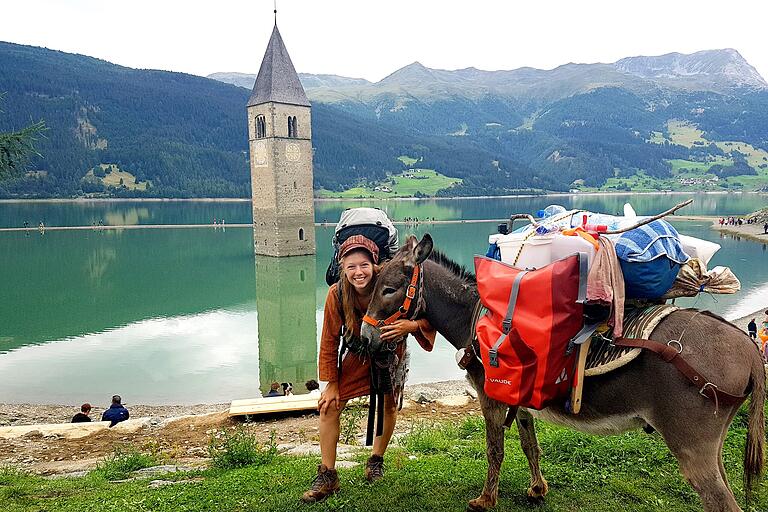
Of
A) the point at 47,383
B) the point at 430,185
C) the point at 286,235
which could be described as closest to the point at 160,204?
the point at 430,185

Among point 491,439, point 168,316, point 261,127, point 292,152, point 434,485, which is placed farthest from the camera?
point 261,127

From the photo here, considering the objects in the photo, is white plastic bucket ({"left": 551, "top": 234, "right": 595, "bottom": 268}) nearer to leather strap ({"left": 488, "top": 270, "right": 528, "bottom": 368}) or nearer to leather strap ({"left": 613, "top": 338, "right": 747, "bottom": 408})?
leather strap ({"left": 488, "top": 270, "right": 528, "bottom": 368})

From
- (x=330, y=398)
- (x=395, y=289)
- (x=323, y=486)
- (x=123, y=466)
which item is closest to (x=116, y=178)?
(x=123, y=466)

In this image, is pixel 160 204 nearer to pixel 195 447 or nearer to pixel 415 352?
pixel 415 352

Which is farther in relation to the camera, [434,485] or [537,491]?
[434,485]

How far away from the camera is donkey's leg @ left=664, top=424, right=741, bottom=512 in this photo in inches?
119

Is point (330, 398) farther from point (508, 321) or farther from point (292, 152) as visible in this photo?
point (292, 152)

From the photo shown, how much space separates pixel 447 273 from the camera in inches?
157

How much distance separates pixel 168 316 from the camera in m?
25.9

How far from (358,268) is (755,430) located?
261cm

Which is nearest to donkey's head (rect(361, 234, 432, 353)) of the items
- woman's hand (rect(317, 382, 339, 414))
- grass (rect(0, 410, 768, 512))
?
woman's hand (rect(317, 382, 339, 414))

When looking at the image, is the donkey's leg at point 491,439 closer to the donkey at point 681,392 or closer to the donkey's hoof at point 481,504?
the donkey's hoof at point 481,504

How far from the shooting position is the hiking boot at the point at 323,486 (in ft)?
13.2

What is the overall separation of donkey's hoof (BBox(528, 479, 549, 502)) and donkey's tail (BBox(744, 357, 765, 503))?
135cm
